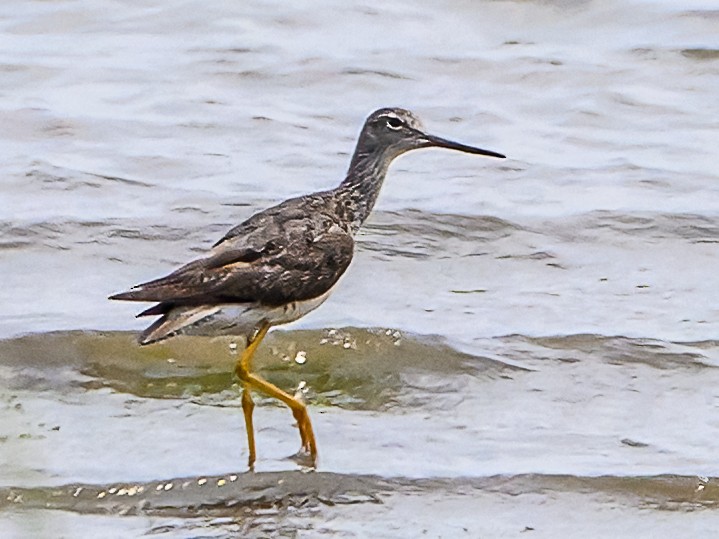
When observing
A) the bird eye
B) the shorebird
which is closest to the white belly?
the shorebird

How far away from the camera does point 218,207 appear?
915 centimetres

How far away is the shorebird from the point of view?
247 inches

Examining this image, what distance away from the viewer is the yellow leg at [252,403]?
6.29m

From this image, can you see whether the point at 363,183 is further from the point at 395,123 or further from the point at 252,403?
the point at 252,403

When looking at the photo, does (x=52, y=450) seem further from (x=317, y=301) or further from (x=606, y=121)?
(x=606, y=121)

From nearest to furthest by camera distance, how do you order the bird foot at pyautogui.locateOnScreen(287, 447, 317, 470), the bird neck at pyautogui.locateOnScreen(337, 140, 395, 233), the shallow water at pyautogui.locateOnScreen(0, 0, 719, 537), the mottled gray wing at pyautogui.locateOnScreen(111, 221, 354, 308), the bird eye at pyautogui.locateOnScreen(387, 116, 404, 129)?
the shallow water at pyautogui.locateOnScreen(0, 0, 719, 537) < the bird foot at pyautogui.locateOnScreen(287, 447, 317, 470) < the mottled gray wing at pyautogui.locateOnScreen(111, 221, 354, 308) < the bird neck at pyautogui.locateOnScreen(337, 140, 395, 233) < the bird eye at pyautogui.locateOnScreen(387, 116, 404, 129)

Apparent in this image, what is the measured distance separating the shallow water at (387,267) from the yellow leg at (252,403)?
0.06 metres

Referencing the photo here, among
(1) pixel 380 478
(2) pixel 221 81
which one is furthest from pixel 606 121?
(1) pixel 380 478

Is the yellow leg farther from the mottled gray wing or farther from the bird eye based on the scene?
the bird eye

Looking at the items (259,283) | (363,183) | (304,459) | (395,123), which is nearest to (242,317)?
(259,283)

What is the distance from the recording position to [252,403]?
654cm

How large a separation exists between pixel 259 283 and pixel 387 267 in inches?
84.1

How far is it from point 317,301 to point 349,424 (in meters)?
0.49

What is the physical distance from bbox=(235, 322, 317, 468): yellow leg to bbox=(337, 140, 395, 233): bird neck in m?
0.71
